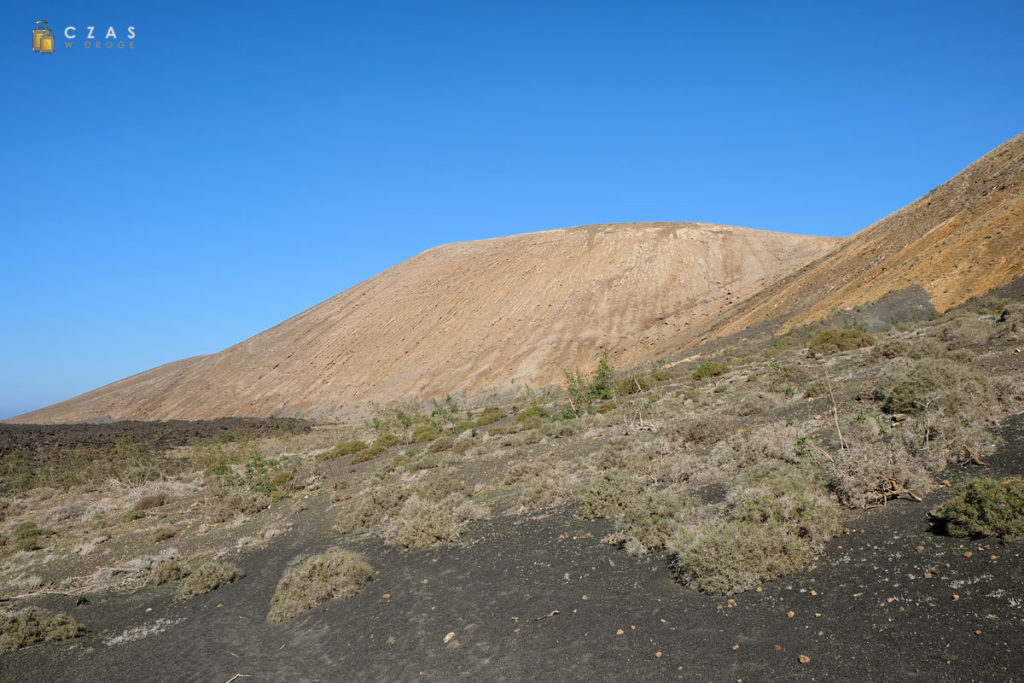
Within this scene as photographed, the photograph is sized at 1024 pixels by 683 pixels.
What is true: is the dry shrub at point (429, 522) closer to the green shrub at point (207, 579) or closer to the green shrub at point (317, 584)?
the green shrub at point (317, 584)

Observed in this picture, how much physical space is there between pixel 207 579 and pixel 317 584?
3.32m

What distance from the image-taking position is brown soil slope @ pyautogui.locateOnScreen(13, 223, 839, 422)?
50438 mm

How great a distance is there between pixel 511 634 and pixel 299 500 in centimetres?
1312

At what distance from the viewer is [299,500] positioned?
19.4 meters

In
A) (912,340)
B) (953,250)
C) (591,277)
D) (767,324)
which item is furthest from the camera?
(591,277)

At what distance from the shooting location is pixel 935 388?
12023mm

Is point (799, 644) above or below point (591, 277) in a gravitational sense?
below

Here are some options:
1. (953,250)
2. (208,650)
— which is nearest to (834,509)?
(208,650)

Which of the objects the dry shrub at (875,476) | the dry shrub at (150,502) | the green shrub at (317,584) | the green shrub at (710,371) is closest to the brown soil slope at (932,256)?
the green shrub at (710,371)

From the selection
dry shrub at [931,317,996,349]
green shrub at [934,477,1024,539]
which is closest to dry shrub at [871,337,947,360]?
dry shrub at [931,317,996,349]

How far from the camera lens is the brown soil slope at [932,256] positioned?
26641mm

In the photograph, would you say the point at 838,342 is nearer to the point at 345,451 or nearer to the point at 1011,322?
the point at 1011,322

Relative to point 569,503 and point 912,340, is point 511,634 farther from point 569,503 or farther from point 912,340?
point 912,340

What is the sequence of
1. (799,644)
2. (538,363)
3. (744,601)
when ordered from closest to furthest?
(799,644) < (744,601) < (538,363)
